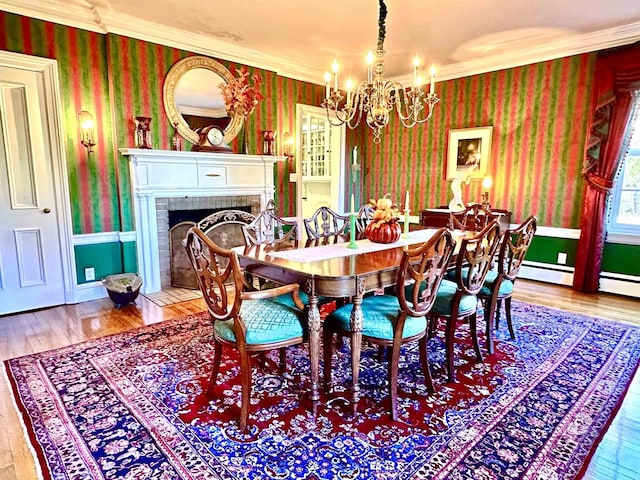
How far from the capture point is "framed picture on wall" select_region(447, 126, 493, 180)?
5.02m

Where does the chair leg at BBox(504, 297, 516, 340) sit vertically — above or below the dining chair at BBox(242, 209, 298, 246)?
below

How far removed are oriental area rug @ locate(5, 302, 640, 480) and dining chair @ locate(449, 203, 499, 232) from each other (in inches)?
49.6

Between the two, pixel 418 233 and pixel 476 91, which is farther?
pixel 476 91

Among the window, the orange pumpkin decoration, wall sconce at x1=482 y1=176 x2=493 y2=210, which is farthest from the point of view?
wall sconce at x1=482 y1=176 x2=493 y2=210

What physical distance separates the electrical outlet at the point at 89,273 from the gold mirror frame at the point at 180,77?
175cm

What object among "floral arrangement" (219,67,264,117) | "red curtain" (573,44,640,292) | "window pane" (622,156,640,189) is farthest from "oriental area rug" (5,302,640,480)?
"floral arrangement" (219,67,264,117)

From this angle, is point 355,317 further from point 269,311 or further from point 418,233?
point 418,233

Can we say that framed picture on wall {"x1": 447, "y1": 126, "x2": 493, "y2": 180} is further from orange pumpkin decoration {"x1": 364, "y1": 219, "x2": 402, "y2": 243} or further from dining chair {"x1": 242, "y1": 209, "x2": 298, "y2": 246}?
dining chair {"x1": 242, "y1": 209, "x2": 298, "y2": 246}

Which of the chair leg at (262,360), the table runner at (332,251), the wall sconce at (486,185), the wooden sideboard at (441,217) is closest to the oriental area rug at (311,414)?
the chair leg at (262,360)

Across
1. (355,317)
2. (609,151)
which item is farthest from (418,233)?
(609,151)

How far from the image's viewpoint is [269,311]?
82.2 inches

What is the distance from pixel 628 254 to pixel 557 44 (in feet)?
8.04

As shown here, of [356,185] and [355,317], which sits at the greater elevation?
[356,185]

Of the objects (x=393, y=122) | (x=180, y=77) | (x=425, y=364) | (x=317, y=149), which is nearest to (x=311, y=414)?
(x=425, y=364)
